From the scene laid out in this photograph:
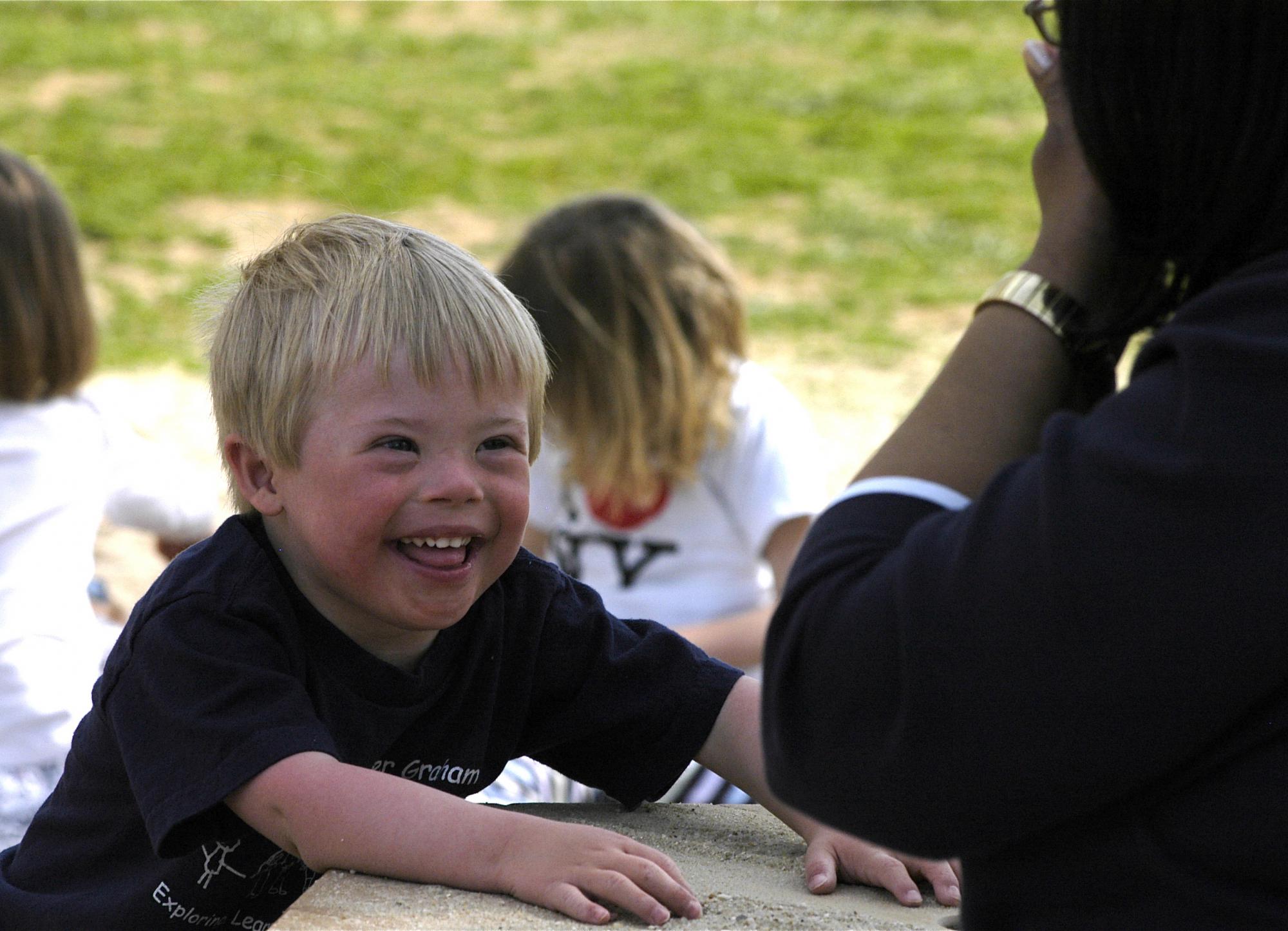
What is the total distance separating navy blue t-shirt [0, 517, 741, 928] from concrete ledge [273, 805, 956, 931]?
63 millimetres

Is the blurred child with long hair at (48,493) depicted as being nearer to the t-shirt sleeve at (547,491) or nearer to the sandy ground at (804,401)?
the t-shirt sleeve at (547,491)

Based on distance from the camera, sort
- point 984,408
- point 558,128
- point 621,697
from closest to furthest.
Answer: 1. point 984,408
2. point 621,697
3. point 558,128

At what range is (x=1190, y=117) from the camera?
1.27 metres

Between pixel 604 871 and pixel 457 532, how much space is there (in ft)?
1.43

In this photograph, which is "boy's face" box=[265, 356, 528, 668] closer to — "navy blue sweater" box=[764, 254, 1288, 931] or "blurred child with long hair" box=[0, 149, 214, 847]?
"navy blue sweater" box=[764, 254, 1288, 931]

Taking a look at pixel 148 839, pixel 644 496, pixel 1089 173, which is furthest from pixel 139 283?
pixel 1089 173

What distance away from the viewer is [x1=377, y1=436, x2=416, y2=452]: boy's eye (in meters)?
1.82

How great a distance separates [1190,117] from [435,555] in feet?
3.23

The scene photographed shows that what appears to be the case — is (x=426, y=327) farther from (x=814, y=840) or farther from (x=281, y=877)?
(x=814, y=840)

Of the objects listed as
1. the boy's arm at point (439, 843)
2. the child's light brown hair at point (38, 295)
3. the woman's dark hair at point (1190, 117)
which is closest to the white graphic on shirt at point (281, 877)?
the boy's arm at point (439, 843)

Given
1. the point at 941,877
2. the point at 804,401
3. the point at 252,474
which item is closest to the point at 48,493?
the point at 252,474

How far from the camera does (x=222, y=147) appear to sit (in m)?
13.5

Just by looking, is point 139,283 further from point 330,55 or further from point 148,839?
point 148,839

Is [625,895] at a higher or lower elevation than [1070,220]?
lower
